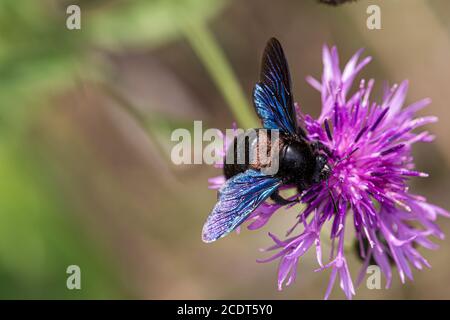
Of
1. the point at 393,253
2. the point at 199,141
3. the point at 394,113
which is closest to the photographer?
the point at 393,253

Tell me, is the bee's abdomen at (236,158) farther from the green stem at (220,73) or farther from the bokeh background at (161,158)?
the bokeh background at (161,158)

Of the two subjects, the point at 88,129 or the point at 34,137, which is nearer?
the point at 34,137

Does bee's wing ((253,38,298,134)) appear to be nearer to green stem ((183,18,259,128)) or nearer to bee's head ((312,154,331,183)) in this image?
bee's head ((312,154,331,183))

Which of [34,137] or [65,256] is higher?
[34,137]

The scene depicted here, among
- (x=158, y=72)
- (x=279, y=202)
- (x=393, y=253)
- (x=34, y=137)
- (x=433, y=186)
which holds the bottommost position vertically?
(x=393, y=253)

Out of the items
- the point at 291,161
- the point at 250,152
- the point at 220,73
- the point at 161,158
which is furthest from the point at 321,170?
the point at 161,158

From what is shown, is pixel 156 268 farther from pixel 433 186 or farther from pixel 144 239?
pixel 433 186

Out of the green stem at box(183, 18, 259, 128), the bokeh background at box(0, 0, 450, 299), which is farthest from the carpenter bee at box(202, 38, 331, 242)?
the bokeh background at box(0, 0, 450, 299)

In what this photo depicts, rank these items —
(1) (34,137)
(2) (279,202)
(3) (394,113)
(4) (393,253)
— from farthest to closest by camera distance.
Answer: (1) (34,137) → (3) (394,113) → (4) (393,253) → (2) (279,202)

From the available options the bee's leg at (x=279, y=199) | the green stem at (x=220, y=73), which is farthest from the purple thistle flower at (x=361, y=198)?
the green stem at (x=220, y=73)
